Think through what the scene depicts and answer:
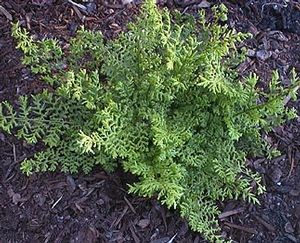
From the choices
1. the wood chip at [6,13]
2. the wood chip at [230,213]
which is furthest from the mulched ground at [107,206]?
the wood chip at [6,13]

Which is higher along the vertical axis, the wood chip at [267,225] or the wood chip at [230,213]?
the wood chip at [230,213]

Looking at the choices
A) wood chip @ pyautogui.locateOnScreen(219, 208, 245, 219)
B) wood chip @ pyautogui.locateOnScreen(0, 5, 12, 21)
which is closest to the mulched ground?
wood chip @ pyautogui.locateOnScreen(219, 208, 245, 219)

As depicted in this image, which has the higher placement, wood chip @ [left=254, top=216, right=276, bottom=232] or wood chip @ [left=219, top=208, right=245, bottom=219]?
wood chip @ [left=219, top=208, right=245, bottom=219]

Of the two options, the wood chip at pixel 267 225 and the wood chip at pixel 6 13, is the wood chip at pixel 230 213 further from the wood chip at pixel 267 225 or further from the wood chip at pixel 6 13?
the wood chip at pixel 6 13

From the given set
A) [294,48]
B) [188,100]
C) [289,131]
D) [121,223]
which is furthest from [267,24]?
[121,223]

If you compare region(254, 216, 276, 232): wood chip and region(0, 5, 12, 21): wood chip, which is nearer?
region(254, 216, 276, 232): wood chip

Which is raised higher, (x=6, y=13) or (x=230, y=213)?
(x=6, y=13)

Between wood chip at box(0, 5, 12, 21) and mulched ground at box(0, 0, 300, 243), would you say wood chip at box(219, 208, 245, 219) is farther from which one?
wood chip at box(0, 5, 12, 21)

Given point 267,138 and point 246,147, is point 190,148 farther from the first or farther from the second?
point 267,138

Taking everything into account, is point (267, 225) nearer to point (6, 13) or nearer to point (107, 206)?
point (107, 206)

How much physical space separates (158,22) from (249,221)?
84 centimetres

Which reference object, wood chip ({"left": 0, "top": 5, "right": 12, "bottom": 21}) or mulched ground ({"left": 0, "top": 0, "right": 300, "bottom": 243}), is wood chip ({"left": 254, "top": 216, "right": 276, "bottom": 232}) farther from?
wood chip ({"left": 0, "top": 5, "right": 12, "bottom": 21})

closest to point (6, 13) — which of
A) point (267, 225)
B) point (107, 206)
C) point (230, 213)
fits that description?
point (107, 206)

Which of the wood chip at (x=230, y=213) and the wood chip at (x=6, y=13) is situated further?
the wood chip at (x=6, y=13)
